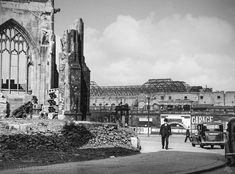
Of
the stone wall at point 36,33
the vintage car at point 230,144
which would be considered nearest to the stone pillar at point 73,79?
the stone wall at point 36,33

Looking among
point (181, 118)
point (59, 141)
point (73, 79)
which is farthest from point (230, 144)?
point (181, 118)

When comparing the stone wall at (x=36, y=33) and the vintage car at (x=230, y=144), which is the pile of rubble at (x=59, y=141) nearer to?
the vintage car at (x=230, y=144)

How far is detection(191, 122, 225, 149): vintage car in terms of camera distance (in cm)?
2543

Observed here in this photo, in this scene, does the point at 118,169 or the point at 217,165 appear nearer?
the point at 118,169

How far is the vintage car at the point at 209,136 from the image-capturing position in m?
25.4

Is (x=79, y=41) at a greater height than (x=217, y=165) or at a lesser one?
greater

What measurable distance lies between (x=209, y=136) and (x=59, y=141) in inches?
412

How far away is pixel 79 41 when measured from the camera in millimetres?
28828

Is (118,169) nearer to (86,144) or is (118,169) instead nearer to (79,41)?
(86,144)

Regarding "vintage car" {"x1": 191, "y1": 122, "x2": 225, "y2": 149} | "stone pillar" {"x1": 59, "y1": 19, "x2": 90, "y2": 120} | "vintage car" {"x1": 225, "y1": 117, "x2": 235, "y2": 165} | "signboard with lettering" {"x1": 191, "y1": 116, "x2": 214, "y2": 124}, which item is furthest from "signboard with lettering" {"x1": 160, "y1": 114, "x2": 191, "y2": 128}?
"vintage car" {"x1": 225, "y1": 117, "x2": 235, "y2": 165}

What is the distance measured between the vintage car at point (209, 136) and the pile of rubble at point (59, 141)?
561 cm

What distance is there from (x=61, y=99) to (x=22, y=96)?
13328 mm

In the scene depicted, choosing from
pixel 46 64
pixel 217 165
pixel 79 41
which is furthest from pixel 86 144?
pixel 46 64

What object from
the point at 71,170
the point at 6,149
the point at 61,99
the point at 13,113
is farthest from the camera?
the point at 13,113
